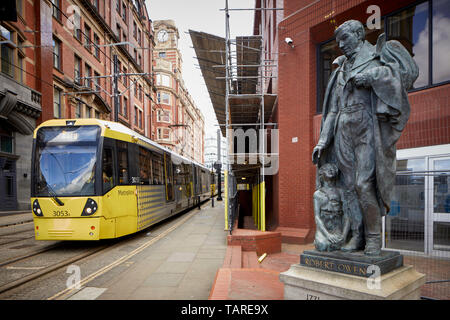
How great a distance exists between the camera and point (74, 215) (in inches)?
300

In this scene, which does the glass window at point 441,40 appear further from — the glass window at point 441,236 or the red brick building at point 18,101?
the red brick building at point 18,101

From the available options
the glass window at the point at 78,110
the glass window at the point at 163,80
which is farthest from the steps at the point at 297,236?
the glass window at the point at 163,80

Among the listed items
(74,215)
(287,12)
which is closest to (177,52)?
(287,12)

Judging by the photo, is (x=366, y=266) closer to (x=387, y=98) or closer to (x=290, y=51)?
(x=387, y=98)

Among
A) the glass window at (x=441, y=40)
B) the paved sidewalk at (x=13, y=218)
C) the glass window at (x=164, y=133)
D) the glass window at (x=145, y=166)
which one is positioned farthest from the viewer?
the glass window at (x=164, y=133)

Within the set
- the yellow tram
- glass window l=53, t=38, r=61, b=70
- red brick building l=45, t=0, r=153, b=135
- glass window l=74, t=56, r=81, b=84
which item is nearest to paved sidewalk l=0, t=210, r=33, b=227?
red brick building l=45, t=0, r=153, b=135

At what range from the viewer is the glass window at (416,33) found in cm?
776

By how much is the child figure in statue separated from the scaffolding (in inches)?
219

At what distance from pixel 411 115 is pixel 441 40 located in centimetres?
198

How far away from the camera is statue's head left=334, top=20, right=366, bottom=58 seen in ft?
11.6

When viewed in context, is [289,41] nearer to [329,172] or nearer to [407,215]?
[407,215]

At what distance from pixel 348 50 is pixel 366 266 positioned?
8.25 feet

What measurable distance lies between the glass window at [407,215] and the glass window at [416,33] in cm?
338

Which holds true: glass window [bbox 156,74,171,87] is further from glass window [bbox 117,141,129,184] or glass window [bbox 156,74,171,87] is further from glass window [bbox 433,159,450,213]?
glass window [bbox 433,159,450,213]
